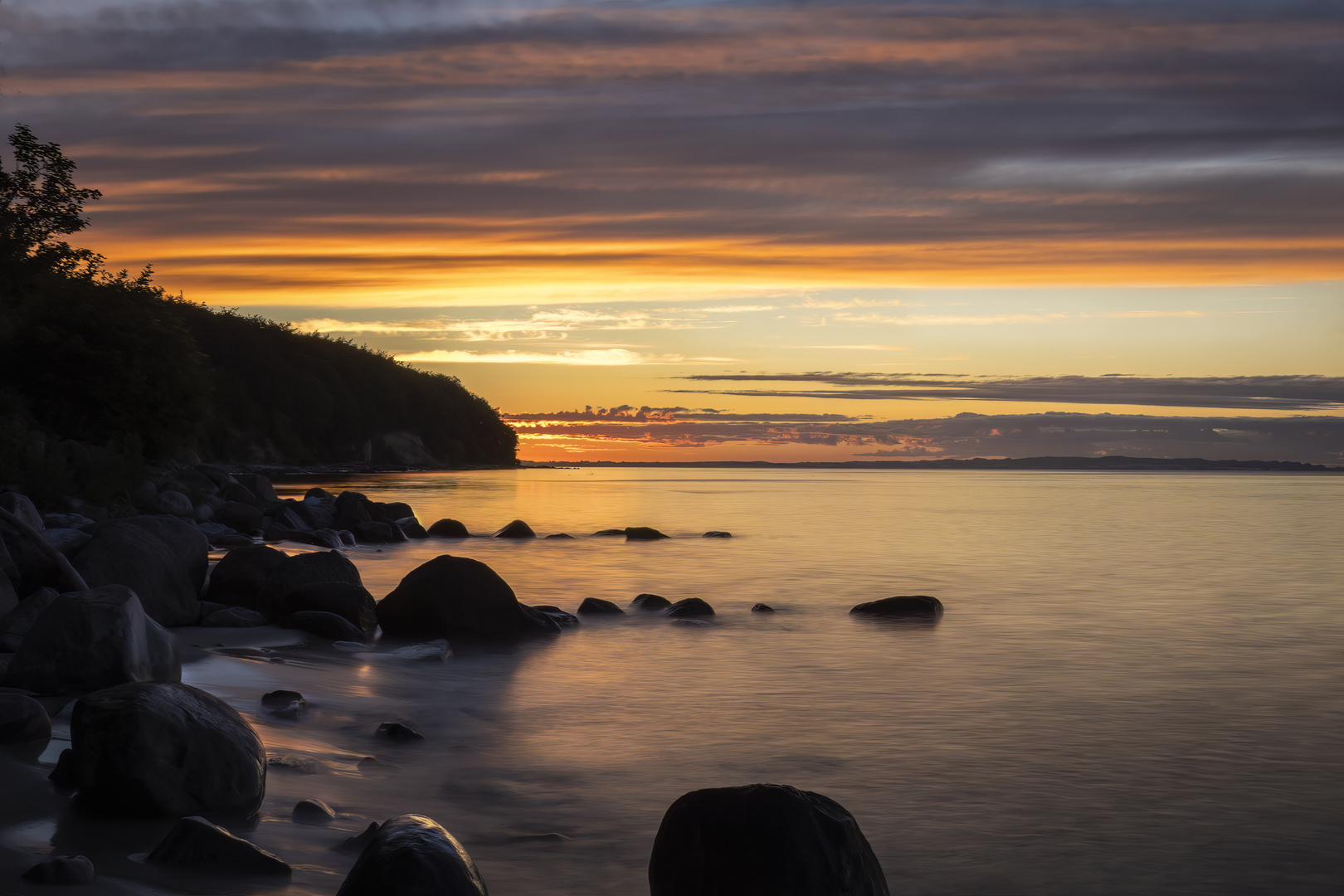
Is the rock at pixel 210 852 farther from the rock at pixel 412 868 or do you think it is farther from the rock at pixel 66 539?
the rock at pixel 66 539

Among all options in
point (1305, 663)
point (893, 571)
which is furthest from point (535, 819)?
point (893, 571)

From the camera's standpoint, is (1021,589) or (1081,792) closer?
(1081,792)

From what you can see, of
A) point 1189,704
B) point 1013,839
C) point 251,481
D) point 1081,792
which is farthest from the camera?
point 251,481

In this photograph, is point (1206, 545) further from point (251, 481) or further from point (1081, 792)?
point (251, 481)

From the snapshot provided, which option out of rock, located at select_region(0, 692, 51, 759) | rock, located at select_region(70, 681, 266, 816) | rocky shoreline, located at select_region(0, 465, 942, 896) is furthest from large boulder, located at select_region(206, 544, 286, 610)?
rock, located at select_region(70, 681, 266, 816)

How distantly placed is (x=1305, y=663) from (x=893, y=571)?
1249 cm

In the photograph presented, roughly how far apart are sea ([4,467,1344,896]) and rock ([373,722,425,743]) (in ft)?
0.43

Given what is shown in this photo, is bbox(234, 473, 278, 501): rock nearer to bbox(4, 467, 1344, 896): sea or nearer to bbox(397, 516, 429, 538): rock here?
bbox(397, 516, 429, 538): rock

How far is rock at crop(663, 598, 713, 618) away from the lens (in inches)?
670

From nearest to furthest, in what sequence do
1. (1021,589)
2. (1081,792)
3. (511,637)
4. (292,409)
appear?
(1081,792) → (511,637) → (1021,589) → (292,409)

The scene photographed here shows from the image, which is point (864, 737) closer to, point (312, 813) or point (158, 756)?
point (312, 813)

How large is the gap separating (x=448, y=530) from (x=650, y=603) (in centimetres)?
1741

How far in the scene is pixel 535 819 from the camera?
7.12m

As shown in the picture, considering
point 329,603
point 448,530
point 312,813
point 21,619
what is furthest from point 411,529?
point 312,813
